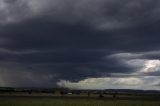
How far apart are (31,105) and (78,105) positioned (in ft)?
38.8

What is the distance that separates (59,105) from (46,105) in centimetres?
319

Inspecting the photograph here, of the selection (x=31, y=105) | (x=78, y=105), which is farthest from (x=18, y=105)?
(x=78, y=105)

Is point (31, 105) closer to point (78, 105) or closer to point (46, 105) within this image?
point (46, 105)

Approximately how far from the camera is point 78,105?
80000mm

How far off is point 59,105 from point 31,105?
7.01 meters

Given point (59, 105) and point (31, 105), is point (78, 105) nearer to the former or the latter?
point (59, 105)

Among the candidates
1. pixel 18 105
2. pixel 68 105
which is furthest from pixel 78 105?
pixel 18 105

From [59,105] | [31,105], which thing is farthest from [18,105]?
[59,105]

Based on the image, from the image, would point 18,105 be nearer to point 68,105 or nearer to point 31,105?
point 31,105

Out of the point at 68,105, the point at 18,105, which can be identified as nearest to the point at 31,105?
the point at 18,105

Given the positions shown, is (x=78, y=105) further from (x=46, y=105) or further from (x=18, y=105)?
(x=18, y=105)

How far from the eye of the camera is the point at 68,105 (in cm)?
7881

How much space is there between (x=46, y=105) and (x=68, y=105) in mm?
5593

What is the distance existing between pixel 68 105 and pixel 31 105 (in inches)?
362
